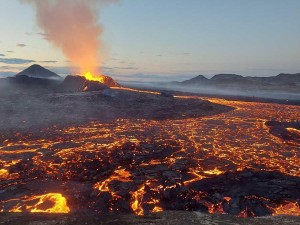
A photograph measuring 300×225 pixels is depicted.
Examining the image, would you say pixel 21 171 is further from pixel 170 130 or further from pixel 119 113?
pixel 119 113

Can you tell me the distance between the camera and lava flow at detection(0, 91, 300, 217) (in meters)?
9.93

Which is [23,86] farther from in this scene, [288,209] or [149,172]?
[288,209]

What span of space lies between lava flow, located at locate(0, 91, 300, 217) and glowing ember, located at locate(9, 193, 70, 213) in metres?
0.03

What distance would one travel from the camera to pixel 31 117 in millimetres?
28578

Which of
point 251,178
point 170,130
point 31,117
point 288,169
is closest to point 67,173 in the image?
point 251,178

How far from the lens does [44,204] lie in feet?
32.0

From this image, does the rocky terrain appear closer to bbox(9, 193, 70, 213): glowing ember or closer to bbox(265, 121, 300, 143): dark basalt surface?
bbox(9, 193, 70, 213): glowing ember

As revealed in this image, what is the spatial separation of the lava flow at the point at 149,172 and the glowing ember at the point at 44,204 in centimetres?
3

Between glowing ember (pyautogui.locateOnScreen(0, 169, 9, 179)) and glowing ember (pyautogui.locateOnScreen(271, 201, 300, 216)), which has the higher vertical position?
glowing ember (pyautogui.locateOnScreen(271, 201, 300, 216))

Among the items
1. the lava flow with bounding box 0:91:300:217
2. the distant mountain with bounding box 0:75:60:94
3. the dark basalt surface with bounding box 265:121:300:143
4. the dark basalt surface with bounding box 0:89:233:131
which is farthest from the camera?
the distant mountain with bounding box 0:75:60:94

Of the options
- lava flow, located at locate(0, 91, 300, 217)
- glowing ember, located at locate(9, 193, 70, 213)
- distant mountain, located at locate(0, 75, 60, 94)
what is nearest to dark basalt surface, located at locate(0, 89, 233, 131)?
lava flow, located at locate(0, 91, 300, 217)

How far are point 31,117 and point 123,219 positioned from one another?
22.7m

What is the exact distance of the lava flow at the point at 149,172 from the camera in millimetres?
9930

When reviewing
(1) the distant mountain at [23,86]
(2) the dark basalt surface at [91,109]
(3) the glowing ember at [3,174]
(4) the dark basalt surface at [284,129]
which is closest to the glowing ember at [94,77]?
(1) the distant mountain at [23,86]
